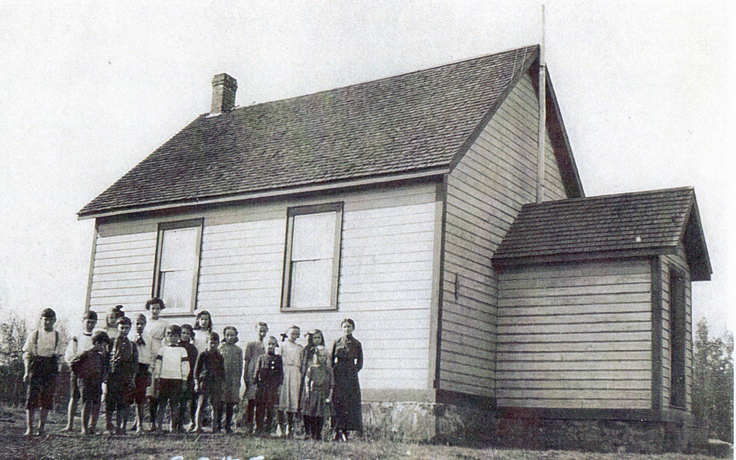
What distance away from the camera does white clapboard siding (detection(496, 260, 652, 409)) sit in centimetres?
1354

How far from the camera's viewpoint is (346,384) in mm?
12477

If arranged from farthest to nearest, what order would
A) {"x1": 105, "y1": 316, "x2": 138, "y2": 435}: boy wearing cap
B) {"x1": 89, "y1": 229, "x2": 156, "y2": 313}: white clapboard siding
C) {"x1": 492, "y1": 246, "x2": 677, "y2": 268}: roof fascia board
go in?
{"x1": 89, "y1": 229, "x2": 156, "y2": 313}: white clapboard siding
{"x1": 492, "y1": 246, "x2": 677, "y2": 268}: roof fascia board
{"x1": 105, "y1": 316, "x2": 138, "y2": 435}: boy wearing cap

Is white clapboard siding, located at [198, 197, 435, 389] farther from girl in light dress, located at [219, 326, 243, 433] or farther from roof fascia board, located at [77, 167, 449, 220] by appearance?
girl in light dress, located at [219, 326, 243, 433]

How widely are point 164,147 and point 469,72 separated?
747 cm

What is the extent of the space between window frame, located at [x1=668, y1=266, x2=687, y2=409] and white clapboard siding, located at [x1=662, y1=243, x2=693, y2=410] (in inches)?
4.2

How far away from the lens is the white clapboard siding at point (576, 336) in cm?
1354

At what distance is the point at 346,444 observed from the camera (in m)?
11.7

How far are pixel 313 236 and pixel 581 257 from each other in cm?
449

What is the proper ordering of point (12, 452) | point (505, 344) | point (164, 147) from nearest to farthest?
1. point (12, 452)
2. point (505, 344)
3. point (164, 147)

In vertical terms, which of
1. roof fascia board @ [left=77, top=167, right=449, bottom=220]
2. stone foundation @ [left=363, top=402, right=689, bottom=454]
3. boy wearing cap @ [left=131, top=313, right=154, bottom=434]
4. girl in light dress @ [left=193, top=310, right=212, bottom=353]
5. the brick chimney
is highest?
the brick chimney

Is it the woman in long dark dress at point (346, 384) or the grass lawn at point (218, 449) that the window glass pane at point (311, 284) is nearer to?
the woman in long dark dress at point (346, 384)

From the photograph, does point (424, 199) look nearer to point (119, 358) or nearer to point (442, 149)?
point (442, 149)

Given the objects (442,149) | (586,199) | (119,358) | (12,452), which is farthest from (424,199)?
(12,452)

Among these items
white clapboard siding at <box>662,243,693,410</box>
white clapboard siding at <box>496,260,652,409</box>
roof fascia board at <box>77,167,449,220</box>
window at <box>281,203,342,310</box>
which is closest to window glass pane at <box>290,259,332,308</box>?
window at <box>281,203,342,310</box>
